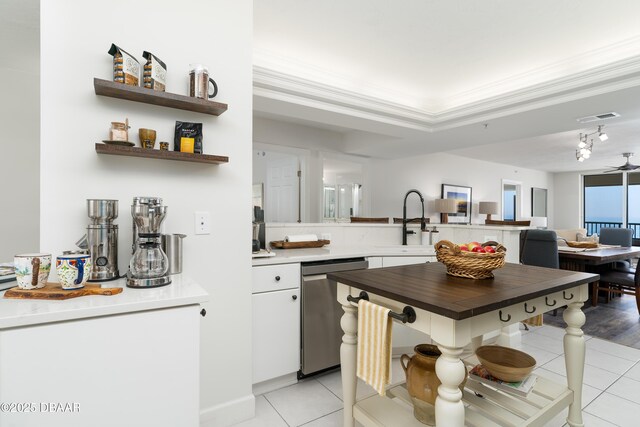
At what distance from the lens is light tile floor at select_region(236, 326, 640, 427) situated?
1.91 metres

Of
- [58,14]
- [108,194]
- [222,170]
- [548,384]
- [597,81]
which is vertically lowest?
[548,384]

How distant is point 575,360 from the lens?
5.64 ft

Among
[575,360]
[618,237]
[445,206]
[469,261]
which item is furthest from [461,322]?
[618,237]

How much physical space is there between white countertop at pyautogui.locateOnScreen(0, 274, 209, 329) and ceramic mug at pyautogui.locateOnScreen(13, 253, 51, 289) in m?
0.07

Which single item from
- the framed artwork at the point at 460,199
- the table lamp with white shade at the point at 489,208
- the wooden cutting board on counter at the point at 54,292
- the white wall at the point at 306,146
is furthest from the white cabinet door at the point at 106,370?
the table lamp with white shade at the point at 489,208

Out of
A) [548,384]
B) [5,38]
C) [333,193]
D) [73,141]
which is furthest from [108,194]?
[333,193]

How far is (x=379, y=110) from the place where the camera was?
3.19 m

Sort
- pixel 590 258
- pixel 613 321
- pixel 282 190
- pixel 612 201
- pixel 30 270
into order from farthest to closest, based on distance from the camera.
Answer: pixel 612 201
pixel 282 190
pixel 590 258
pixel 613 321
pixel 30 270

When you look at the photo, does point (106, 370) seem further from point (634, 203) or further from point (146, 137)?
point (634, 203)

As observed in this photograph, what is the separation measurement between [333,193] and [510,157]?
4.42 metres

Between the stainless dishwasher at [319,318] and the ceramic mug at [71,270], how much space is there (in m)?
1.34

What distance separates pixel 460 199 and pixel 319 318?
5646 mm

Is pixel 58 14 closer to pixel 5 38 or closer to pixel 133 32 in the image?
pixel 133 32

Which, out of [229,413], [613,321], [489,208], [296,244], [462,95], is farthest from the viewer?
[489,208]
